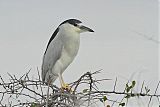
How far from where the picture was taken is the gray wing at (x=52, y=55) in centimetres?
341

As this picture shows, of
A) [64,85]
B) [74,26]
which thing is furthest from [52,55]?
[64,85]

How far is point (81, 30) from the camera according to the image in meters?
3.33

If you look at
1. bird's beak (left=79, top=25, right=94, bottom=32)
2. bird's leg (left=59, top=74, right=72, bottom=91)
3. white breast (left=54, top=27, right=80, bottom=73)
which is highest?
bird's beak (left=79, top=25, right=94, bottom=32)

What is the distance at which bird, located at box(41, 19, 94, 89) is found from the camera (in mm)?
3334

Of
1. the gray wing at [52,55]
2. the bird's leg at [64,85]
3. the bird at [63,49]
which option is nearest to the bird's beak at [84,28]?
the bird at [63,49]

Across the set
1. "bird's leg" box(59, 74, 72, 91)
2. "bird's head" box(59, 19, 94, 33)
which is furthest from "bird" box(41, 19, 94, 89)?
"bird's leg" box(59, 74, 72, 91)

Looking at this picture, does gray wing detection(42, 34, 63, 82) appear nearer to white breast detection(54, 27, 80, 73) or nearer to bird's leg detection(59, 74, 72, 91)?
white breast detection(54, 27, 80, 73)

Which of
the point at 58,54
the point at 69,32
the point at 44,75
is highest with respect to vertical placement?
the point at 69,32

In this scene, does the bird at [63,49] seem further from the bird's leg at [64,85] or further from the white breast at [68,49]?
the bird's leg at [64,85]

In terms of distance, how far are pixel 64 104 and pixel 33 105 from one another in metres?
0.14

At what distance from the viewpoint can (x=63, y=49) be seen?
3.41 metres

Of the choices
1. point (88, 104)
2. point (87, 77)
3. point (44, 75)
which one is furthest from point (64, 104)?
point (44, 75)

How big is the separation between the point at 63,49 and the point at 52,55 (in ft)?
0.42

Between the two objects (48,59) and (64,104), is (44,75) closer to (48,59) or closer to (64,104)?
(48,59)
